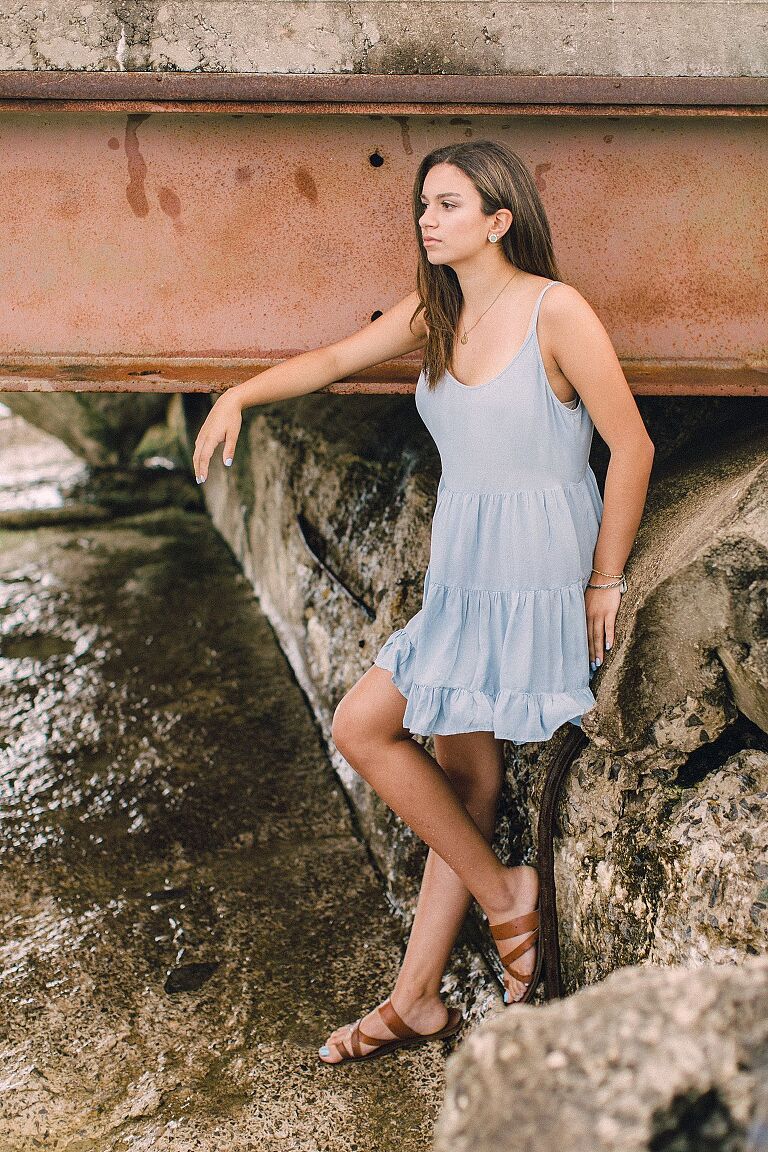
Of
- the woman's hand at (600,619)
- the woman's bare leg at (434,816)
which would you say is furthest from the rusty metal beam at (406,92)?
the woman's bare leg at (434,816)

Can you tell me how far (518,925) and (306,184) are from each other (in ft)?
5.35

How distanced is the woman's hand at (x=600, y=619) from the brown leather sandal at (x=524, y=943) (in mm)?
558

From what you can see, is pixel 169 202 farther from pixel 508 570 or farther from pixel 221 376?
pixel 508 570

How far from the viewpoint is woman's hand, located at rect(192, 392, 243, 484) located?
2.07 meters

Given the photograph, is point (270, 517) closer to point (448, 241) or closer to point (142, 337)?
point (142, 337)

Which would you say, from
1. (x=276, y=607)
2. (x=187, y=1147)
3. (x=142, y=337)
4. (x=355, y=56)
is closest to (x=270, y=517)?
(x=276, y=607)

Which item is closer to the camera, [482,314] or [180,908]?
[482,314]

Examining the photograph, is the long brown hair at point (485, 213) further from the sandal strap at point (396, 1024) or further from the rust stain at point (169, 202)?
the sandal strap at point (396, 1024)

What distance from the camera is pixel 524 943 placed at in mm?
2127

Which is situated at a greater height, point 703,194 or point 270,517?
point 703,194

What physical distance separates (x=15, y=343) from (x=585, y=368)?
1282mm

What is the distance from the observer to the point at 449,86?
2.05m

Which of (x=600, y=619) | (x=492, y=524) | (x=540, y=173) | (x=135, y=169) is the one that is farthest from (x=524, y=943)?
(x=135, y=169)

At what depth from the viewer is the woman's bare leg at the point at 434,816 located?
2076 millimetres
